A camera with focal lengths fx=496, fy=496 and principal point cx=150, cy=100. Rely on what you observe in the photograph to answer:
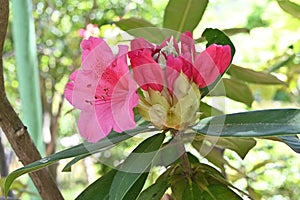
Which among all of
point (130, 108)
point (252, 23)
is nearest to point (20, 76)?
point (130, 108)

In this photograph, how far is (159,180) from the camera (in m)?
0.52

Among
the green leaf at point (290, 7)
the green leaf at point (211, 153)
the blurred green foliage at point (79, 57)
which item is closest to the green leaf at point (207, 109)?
the green leaf at point (211, 153)

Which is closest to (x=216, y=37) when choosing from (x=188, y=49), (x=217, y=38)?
(x=217, y=38)

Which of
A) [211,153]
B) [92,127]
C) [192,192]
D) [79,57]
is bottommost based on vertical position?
[79,57]

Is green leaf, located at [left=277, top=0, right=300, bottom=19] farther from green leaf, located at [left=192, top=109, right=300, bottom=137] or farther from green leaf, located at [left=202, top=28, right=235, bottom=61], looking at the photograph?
green leaf, located at [left=192, top=109, right=300, bottom=137]

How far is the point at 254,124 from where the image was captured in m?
0.43

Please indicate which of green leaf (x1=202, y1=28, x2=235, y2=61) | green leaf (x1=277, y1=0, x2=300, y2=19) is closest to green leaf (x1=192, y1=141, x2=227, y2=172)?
green leaf (x1=202, y1=28, x2=235, y2=61)

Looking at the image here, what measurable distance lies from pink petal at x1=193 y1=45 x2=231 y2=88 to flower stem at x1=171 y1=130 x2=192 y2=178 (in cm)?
6

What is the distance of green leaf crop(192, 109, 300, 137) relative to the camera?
40cm

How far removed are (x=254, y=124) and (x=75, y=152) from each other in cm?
16

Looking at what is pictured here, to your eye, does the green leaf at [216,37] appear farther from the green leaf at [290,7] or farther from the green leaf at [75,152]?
the green leaf at [290,7]

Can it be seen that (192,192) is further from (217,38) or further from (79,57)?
(79,57)

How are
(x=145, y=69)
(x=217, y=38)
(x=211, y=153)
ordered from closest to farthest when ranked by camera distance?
(x=145, y=69)
(x=217, y=38)
(x=211, y=153)

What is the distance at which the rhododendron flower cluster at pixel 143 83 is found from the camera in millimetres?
423
